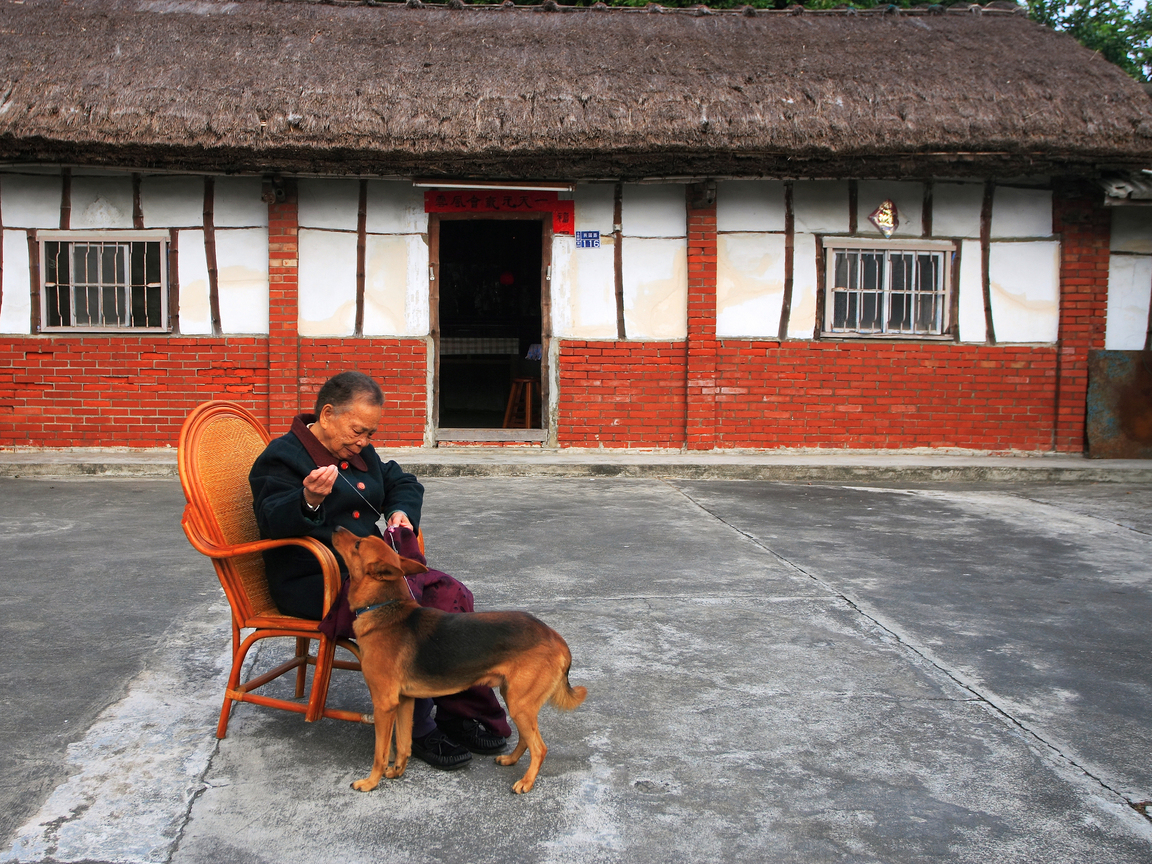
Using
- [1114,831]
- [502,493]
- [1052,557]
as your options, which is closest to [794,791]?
[1114,831]

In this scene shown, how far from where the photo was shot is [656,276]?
9414 mm

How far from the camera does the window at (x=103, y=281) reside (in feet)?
30.2

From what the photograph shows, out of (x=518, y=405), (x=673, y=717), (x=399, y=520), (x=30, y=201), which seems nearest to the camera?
(x=399, y=520)

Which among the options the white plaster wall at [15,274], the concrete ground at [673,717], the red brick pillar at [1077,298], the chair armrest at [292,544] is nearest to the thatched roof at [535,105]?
the red brick pillar at [1077,298]

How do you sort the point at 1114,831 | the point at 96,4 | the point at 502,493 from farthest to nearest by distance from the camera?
1. the point at 96,4
2. the point at 502,493
3. the point at 1114,831

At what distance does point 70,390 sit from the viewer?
9.16 m

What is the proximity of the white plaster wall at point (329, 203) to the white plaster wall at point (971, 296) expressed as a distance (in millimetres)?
6261

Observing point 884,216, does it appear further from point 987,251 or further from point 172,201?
point 172,201

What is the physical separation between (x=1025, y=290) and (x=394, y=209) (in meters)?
6.56

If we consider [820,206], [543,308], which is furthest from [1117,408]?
[543,308]

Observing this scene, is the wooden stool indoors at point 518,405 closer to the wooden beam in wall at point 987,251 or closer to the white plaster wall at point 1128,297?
the wooden beam in wall at point 987,251

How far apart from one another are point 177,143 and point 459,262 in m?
6.67

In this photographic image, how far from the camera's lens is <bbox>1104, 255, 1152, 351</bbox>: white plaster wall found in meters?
9.52

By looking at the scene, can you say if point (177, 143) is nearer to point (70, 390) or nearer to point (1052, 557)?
point (70, 390)
